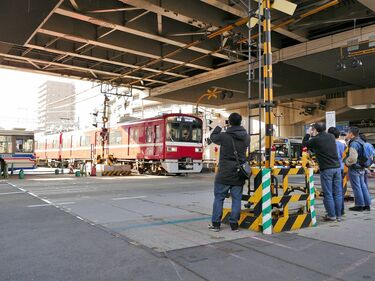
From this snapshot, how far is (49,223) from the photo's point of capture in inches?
284

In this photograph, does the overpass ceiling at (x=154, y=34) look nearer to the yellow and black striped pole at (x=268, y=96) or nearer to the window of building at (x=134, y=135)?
the window of building at (x=134, y=135)

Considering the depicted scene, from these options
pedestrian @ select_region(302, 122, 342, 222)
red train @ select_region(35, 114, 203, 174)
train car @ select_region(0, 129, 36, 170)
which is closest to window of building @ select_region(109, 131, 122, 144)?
red train @ select_region(35, 114, 203, 174)

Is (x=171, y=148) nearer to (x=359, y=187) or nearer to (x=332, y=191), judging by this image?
(x=359, y=187)

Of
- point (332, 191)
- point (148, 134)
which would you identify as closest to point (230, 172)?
point (332, 191)

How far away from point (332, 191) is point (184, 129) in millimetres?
15686

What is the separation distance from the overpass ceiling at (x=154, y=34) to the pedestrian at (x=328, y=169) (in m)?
5.13

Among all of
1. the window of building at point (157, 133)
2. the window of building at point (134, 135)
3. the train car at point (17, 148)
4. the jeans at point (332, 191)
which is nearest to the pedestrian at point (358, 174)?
the jeans at point (332, 191)

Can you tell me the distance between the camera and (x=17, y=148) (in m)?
23.0

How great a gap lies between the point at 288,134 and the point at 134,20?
2629 cm

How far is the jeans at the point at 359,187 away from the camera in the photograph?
8.37 m

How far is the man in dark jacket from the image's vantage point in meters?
6.22

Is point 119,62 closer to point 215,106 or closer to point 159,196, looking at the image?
point 159,196

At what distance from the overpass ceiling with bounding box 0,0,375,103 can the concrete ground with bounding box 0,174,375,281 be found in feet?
22.2

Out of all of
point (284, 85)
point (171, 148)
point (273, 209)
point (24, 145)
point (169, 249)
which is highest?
point (284, 85)
